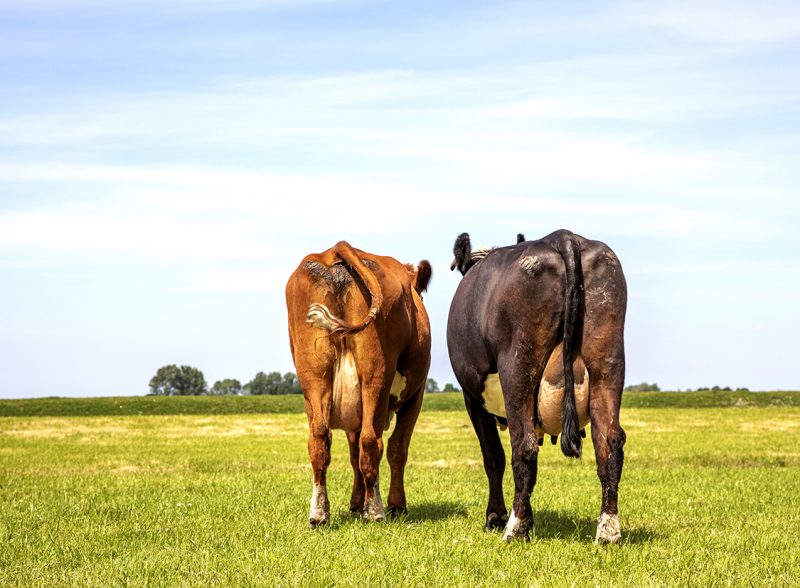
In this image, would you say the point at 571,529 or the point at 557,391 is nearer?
the point at 557,391

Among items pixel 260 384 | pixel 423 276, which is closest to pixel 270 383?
pixel 260 384

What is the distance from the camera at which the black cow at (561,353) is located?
917cm

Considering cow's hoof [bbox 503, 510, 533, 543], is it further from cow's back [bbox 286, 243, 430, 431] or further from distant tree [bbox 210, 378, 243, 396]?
distant tree [bbox 210, 378, 243, 396]

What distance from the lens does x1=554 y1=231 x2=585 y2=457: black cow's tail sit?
9148 millimetres

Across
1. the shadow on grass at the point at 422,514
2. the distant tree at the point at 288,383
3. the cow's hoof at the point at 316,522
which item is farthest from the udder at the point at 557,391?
the distant tree at the point at 288,383

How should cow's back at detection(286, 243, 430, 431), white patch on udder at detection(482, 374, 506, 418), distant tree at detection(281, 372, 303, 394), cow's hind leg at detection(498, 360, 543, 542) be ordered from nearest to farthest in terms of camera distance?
cow's hind leg at detection(498, 360, 543, 542)
white patch on udder at detection(482, 374, 506, 418)
cow's back at detection(286, 243, 430, 431)
distant tree at detection(281, 372, 303, 394)

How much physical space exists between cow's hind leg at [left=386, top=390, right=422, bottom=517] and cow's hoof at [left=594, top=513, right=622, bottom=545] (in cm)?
307

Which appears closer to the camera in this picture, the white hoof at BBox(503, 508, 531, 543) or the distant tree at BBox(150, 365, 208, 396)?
the white hoof at BBox(503, 508, 531, 543)

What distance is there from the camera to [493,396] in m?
10.5

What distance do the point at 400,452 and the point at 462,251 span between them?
2745 millimetres

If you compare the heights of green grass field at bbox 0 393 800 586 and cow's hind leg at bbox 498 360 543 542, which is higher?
cow's hind leg at bbox 498 360 543 542

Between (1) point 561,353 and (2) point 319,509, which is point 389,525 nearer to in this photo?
(2) point 319,509

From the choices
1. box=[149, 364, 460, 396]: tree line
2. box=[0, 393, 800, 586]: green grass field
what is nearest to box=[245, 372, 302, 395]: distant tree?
box=[149, 364, 460, 396]: tree line

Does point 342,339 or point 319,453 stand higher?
point 342,339
